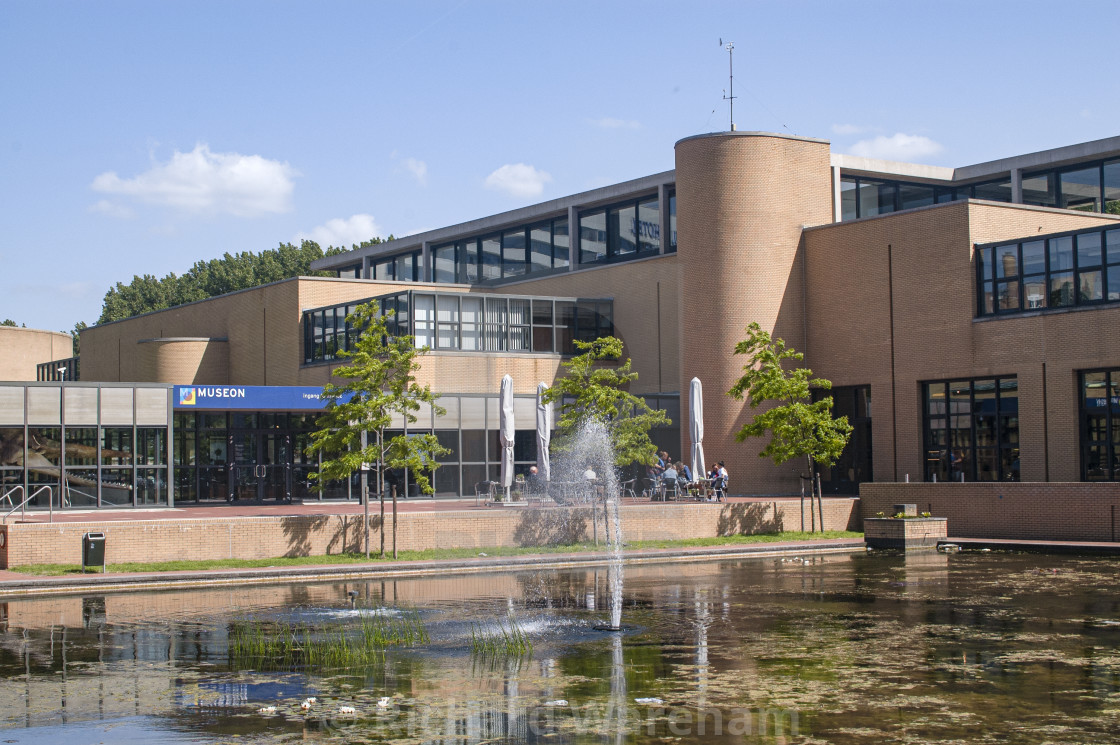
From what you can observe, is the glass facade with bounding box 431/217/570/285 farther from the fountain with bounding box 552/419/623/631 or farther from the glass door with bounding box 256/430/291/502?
the fountain with bounding box 552/419/623/631

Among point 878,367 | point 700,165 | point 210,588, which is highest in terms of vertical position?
point 700,165

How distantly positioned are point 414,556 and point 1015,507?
16.4 meters

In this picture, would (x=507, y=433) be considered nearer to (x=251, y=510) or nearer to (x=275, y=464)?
(x=251, y=510)

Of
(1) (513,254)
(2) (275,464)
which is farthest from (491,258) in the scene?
(2) (275,464)

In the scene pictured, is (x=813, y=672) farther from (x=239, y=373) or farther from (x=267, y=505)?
Answer: (x=239, y=373)

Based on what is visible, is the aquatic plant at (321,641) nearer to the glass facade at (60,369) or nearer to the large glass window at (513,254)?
the large glass window at (513,254)

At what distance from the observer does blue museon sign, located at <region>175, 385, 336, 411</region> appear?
36719 millimetres

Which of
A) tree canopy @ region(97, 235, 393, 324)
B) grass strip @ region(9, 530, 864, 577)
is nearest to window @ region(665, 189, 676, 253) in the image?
grass strip @ region(9, 530, 864, 577)

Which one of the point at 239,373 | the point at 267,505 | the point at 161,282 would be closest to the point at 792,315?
the point at 267,505

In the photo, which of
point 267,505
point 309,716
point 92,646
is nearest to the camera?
point 309,716

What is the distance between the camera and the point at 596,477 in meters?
32.5

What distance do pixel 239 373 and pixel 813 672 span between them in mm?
40523

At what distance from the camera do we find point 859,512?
117 feet

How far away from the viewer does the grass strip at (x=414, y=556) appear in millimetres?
23766
